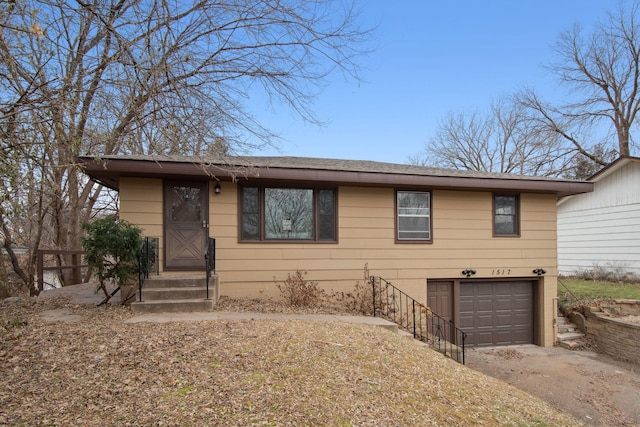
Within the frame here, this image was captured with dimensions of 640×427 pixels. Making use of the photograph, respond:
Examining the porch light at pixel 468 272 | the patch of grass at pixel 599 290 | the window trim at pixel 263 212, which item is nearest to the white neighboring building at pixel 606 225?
the patch of grass at pixel 599 290

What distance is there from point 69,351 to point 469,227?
27.6ft

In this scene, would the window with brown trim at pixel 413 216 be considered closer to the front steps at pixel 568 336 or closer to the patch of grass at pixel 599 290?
the front steps at pixel 568 336

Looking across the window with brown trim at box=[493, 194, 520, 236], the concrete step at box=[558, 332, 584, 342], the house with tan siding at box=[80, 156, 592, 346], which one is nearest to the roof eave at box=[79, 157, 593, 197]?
the house with tan siding at box=[80, 156, 592, 346]

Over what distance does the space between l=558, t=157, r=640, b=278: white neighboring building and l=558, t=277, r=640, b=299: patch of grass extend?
940mm

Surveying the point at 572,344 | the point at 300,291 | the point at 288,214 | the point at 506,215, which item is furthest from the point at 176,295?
the point at 572,344

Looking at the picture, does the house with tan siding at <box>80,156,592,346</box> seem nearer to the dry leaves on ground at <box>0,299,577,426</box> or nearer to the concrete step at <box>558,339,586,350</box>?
the concrete step at <box>558,339,586,350</box>

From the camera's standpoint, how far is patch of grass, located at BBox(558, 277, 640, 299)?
1043cm

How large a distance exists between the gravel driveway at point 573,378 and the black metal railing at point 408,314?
679 millimetres

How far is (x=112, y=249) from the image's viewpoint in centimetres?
630

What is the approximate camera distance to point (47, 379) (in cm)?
360

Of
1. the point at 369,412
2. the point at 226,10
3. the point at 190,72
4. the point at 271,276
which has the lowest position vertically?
the point at 369,412

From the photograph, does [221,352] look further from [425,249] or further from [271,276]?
[425,249]

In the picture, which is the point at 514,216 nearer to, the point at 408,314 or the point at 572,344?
the point at 572,344

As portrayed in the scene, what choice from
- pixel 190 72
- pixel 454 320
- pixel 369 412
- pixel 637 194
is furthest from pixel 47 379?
pixel 637 194
